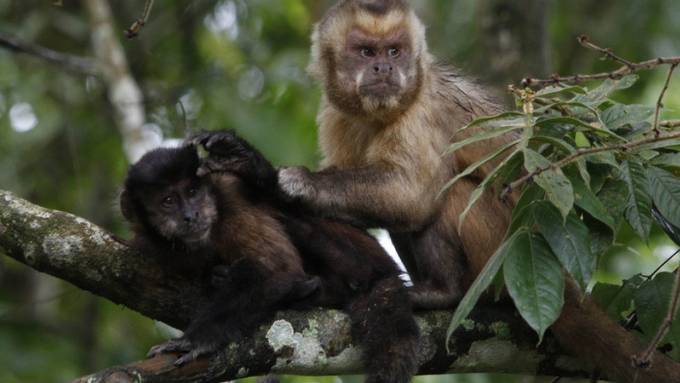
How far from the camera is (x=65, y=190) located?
11555 mm

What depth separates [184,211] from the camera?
5344 mm

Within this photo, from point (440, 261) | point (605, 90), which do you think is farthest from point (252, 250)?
point (605, 90)

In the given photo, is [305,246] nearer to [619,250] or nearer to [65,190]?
[619,250]

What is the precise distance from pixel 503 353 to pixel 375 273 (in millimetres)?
838

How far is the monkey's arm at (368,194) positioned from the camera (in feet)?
18.6

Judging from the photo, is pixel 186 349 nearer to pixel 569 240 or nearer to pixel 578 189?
pixel 569 240

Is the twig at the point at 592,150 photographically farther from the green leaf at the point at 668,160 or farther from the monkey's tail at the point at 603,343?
the monkey's tail at the point at 603,343

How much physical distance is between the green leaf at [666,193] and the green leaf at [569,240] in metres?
0.39

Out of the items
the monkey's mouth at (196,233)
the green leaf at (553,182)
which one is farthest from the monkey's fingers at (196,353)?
the green leaf at (553,182)

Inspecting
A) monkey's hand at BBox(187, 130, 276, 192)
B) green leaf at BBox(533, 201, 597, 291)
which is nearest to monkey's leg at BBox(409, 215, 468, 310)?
monkey's hand at BBox(187, 130, 276, 192)

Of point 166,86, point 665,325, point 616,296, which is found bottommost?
point 665,325

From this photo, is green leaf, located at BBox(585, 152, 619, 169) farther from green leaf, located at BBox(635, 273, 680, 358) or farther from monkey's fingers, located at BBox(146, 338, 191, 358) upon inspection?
monkey's fingers, located at BBox(146, 338, 191, 358)

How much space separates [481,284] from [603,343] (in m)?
1.30

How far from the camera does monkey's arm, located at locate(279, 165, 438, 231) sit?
223 inches
